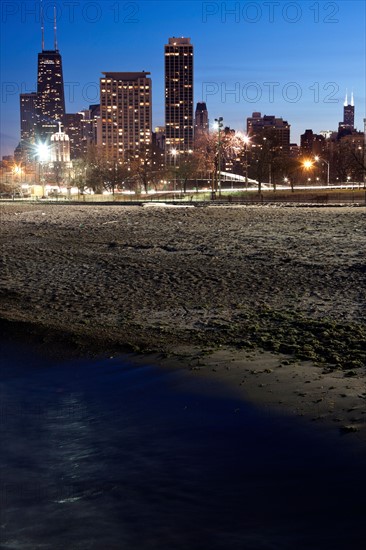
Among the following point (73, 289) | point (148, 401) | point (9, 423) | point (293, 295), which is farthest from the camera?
point (73, 289)

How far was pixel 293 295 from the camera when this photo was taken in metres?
14.1

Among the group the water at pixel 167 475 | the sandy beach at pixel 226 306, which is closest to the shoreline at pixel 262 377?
the sandy beach at pixel 226 306

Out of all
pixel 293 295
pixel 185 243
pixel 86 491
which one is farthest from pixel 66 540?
pixel 185 243

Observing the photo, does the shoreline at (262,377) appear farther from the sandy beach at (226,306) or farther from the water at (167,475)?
the water at (167,475)

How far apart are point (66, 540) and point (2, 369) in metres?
5.20

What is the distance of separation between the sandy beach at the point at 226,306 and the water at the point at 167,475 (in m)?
0.70

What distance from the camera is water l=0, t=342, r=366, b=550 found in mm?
5375

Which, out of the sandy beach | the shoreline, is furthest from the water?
the sandy beach

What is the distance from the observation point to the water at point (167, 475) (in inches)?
212

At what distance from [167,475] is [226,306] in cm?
702

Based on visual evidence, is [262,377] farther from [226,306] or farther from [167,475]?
[226,306]

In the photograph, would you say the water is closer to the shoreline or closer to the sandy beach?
the shoreline

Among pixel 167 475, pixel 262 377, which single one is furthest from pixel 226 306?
pixel 167 475

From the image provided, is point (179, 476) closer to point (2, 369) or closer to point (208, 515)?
point (208, 515)
